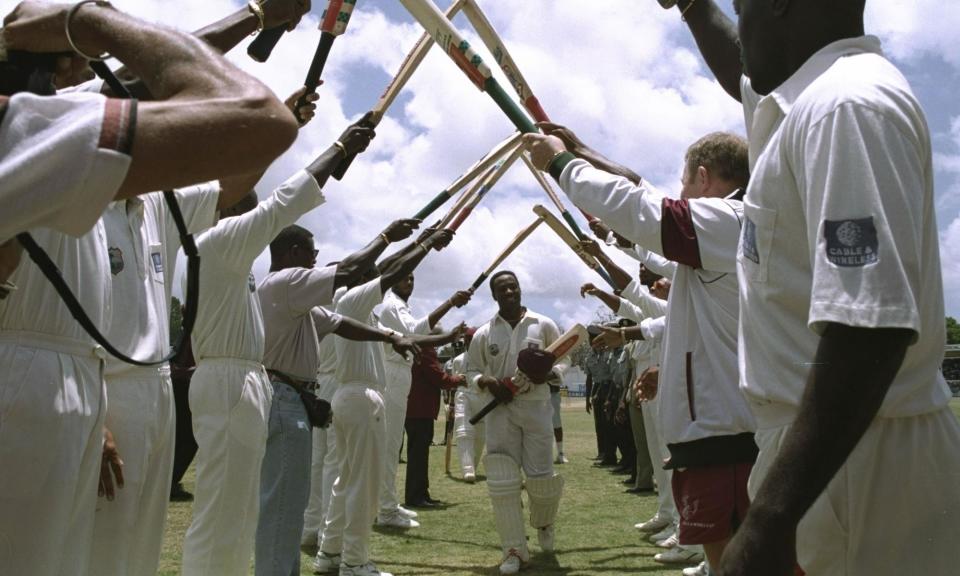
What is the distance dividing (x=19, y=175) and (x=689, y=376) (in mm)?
2858

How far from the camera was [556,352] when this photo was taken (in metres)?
8.35

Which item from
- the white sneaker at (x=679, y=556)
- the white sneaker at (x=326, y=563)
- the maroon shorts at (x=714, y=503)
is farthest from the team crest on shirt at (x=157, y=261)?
the white sneaker at (x=679, y=556)

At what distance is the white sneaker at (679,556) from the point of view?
7547 millimetres

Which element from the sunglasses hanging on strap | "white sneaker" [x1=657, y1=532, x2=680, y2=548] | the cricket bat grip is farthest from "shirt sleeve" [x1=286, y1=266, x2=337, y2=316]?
"white sneaker" [x1=657, y1=532, x2=680, y2=548]

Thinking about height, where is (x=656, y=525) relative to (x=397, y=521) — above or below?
above

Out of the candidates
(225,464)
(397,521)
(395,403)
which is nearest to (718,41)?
(225,464)

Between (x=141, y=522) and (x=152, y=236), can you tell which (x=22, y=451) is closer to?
(x=141, y=522)

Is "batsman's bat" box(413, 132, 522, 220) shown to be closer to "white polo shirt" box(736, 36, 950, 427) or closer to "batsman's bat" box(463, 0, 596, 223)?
"batsman's bat" box(463, 0, 596, 223)

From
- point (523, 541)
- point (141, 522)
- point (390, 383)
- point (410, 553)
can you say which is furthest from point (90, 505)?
point (390, 383)

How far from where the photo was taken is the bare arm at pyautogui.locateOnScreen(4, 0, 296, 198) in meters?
1.34

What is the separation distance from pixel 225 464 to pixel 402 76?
2.82 meters

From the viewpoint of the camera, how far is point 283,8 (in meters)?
3.56

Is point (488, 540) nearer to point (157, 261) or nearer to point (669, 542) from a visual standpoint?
point (669, 542)

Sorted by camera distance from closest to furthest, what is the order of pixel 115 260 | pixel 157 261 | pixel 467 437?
pixel 115 260, pixel 157 261, pixel 467 437
